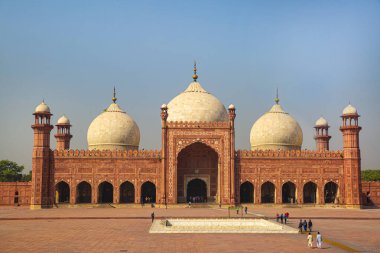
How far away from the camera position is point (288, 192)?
33.6m

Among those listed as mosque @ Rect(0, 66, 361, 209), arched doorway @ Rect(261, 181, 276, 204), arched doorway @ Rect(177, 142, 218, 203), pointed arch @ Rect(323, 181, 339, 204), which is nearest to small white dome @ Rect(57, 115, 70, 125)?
mosque @ Rect(0, 66, 361, 209)

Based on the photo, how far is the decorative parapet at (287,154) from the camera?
103 feet

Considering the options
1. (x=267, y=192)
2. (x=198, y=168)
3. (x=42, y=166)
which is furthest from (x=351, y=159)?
(x=42, y=166)

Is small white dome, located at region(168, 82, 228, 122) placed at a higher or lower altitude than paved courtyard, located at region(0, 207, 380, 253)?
higher

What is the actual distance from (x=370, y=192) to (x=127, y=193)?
15869mm

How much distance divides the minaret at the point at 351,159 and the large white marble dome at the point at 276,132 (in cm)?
476

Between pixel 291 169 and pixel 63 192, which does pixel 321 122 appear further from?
pixel 63 192

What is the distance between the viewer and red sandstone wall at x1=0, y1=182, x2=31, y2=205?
32375 millimetres

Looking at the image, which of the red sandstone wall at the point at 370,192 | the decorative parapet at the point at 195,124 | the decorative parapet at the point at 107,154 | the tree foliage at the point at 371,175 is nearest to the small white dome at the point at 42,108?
the decorative parapet at the point at 107,154

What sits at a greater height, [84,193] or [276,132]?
[276,132]

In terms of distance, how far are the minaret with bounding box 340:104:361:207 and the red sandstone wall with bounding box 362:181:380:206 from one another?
2492 mm

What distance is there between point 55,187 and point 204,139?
945cm

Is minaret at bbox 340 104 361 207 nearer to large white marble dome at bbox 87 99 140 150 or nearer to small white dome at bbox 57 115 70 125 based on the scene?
large white marble dome at bbox 87 99 140 150

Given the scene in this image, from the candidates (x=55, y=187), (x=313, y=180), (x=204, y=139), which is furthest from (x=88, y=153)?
(x=313, y=180)
